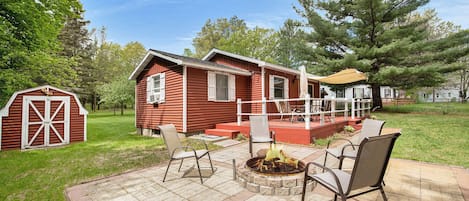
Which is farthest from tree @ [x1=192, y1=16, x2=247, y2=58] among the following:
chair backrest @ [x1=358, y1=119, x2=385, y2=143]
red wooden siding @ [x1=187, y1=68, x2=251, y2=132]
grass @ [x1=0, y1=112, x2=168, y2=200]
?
chair backrest @ [x1=358, y1=119, x2=385, y2=143]

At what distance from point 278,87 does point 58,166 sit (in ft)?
29.2

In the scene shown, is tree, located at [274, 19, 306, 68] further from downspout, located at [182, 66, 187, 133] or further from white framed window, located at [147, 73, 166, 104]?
downspout, located at [182, 66, 187, 133]

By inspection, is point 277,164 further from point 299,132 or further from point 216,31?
point 216,31

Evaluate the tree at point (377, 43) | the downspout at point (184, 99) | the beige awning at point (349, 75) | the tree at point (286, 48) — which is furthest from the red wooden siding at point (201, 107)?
the tree at point (286, 48)

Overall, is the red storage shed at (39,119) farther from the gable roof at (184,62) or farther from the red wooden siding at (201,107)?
the red wooden siding at (201,107)

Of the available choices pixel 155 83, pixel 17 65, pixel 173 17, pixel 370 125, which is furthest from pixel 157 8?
pixel 370 125

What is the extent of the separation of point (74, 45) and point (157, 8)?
17.1 metres

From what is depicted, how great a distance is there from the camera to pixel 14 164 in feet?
15.7

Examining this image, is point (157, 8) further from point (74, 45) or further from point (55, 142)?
point (74, 45)

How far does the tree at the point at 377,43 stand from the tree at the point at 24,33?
44.9 feet

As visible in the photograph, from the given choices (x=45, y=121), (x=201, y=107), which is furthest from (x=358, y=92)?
(x=45, y=121)

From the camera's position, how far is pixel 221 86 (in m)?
9.18

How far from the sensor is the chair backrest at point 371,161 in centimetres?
188

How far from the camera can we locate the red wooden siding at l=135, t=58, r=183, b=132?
805 cm
